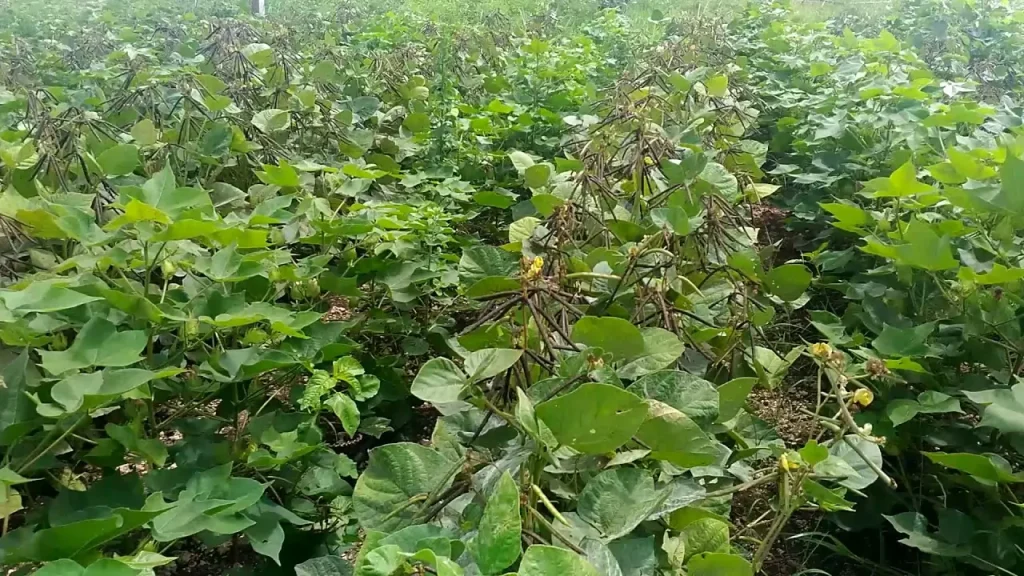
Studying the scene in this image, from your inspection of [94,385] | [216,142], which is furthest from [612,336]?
[216,142]

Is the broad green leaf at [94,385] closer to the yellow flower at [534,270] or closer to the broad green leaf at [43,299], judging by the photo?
the broad green leaf at [43,299]

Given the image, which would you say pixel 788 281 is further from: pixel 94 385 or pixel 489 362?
pixel 94 385

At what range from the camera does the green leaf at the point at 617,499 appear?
668 mm

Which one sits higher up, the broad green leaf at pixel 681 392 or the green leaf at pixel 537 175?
the broad green leaf at pixel 681 392

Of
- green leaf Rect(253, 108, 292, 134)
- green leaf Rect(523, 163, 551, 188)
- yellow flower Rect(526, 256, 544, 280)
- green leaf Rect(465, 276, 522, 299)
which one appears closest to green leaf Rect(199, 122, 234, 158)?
green leaf Rect(253, 108, 292, 134)

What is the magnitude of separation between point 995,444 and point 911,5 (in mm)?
4787

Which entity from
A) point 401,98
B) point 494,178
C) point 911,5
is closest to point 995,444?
point 494,178

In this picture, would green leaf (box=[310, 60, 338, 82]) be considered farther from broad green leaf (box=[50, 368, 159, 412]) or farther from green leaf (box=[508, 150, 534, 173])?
broad green leaf (box=[50, 368, 159, 412])

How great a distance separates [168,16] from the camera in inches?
168

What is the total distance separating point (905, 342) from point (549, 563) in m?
0.95

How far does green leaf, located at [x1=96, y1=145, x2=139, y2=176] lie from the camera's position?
4.19ft

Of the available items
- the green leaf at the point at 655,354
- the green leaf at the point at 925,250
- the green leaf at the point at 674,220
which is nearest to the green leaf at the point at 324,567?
the green leaf at the point at 655,354

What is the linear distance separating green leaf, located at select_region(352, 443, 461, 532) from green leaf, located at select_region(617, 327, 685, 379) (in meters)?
0.24

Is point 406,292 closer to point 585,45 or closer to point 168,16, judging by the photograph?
point 585,45
